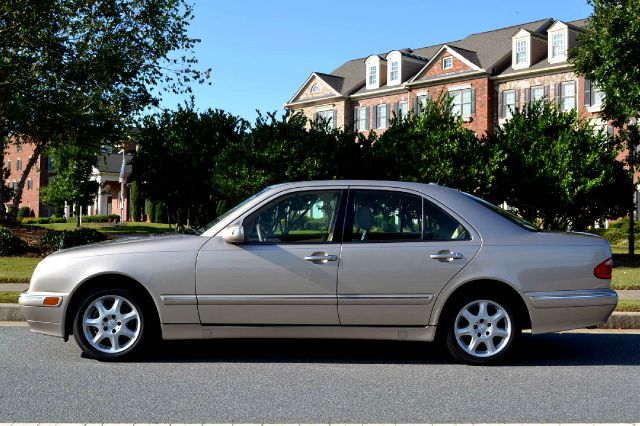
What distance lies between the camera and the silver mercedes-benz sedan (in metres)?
6.48

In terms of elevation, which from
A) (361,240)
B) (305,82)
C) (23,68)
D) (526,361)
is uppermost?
(305,82)

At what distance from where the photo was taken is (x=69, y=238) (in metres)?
20.8

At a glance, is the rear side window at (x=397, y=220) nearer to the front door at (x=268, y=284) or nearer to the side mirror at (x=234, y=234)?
the front door at (x=268, y=284)

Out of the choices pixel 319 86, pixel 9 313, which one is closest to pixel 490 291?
pixel 9 313

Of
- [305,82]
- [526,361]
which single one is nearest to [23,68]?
[526,361]

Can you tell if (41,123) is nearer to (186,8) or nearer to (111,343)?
(186,8)

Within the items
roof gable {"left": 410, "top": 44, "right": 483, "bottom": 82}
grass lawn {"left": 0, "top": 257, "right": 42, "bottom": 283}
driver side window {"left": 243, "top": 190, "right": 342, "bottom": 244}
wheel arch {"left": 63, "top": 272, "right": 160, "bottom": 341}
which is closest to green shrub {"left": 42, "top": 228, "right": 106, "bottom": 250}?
grass lawn {"left": 0, "top": 257, "right": 42, "bottom": 283}

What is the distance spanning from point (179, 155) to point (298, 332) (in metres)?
22.8

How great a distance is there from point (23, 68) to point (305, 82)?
3725 cm

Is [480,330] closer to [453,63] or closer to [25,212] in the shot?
[453,63]

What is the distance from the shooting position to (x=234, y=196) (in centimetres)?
2270

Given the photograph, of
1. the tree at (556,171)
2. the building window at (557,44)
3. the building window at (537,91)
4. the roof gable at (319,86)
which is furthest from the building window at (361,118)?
the tree at (556,171)

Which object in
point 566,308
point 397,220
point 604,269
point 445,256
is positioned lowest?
point 566,308

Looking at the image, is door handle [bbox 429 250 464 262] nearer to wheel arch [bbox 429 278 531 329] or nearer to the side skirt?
wheel arch [bbox 429 278 531 329]
